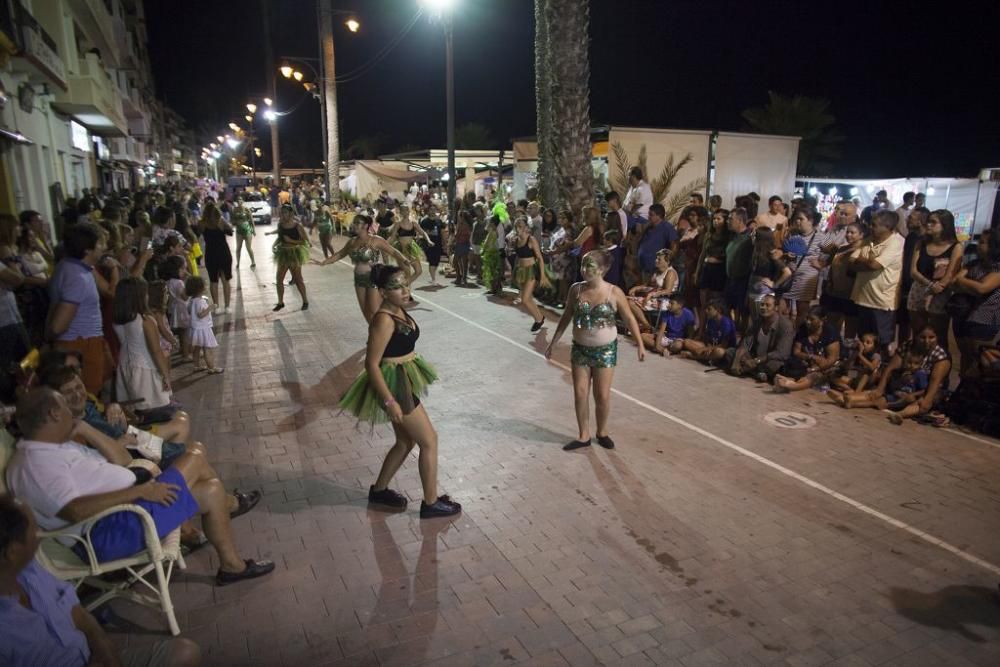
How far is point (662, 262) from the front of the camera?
9.33 metres

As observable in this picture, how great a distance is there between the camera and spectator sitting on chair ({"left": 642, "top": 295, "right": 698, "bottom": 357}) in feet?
29.8

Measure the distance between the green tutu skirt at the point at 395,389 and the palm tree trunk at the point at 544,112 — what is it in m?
9.67

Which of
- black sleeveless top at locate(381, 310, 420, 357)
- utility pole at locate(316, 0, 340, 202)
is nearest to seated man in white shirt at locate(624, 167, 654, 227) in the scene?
black sleeveless top at locate(381, 310, 420, 357)

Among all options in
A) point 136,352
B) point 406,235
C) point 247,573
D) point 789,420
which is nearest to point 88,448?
point 247,573

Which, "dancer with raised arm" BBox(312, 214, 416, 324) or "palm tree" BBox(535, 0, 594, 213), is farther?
"palm tree" BBox(535, 0, 594, 213)

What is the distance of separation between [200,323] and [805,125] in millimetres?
34136

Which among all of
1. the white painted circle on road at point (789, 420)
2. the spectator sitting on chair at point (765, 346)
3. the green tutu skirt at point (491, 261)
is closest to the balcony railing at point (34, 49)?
the green tutu skirt at point (491, 261)

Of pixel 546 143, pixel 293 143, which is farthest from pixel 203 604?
pixel 293 143

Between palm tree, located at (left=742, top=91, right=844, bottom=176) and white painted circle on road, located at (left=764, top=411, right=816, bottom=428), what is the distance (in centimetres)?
3124

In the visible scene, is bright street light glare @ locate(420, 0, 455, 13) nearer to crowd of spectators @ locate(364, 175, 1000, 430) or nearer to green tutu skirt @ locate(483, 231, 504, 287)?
green tutu skirt @ locate(483, 231, 504, 287)

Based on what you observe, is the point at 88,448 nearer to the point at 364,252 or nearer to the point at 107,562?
the point at 107,562

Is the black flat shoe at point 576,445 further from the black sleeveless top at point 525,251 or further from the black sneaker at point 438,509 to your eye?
the black sleeveless top at point 525,251

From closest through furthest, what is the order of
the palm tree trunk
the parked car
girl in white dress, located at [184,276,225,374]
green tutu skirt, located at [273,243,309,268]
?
girl in white dress, located at [184,276,225,374] < green tutu skirt, located at [273,243,309,268] < the palm tree trunk < the parked car

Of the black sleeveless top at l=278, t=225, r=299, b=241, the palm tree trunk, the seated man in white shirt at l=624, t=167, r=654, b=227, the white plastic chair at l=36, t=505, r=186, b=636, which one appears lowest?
the white plastic chair at l=36, t=505, r=186, b=636
